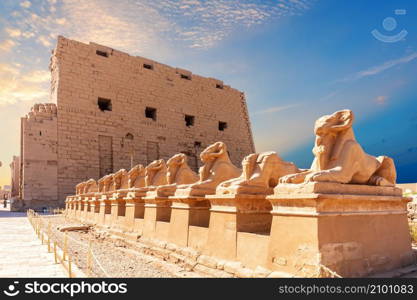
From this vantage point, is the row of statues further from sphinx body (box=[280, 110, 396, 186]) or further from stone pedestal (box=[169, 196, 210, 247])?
stone pedestal (box=[169, 196, 210, 247])

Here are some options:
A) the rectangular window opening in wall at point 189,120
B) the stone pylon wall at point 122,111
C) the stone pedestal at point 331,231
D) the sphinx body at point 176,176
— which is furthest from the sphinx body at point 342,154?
the rectangular window opening in wall at point 189,120

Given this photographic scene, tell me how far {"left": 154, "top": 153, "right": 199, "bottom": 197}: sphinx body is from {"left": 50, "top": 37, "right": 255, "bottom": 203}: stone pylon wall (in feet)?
43.2

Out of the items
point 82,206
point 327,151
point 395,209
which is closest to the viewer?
point 327,151

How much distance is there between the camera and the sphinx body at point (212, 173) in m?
5.09

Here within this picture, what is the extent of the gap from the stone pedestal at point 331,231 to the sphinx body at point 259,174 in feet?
2.18

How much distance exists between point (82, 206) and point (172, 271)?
9969 millimetres

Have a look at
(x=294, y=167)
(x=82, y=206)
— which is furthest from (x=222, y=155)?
(x=82, y=206)

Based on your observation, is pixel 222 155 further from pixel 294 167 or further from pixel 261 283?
pixel 261 283

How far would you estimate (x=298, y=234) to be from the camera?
3.23 metres

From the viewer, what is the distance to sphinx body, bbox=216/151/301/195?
4.15 meters

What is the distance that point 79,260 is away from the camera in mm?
5559

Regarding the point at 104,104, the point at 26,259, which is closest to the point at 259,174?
the point at 26,259

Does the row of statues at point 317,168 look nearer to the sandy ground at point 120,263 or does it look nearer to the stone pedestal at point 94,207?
the sandy ground at point 120,263

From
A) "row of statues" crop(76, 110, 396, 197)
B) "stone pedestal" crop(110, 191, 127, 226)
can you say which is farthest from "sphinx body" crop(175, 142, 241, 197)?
"stone pedestal" crop(110, 191, 127, 226)
